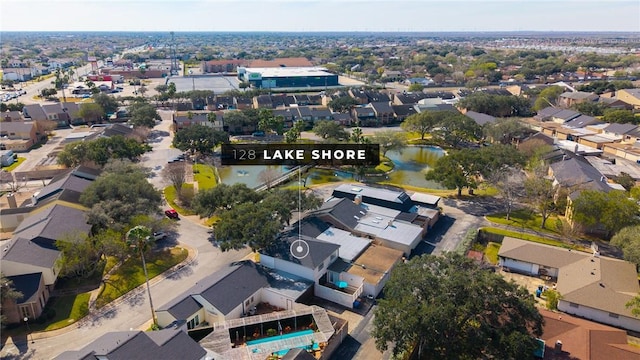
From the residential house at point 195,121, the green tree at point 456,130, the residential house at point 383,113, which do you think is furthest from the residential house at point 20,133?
the green tree at point 456,130

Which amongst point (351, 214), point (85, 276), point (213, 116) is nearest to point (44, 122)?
point (213, 116)

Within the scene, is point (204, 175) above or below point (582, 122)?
below

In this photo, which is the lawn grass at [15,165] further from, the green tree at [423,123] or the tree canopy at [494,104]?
the tree canopy at [494,104]

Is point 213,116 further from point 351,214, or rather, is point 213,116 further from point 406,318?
point 406,318

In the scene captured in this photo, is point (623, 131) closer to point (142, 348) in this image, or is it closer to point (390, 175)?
point (390, 175)

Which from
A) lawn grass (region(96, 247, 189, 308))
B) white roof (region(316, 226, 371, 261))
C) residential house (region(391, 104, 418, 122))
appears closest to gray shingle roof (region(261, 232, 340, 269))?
white roof (region(316, 226, 371, 261))

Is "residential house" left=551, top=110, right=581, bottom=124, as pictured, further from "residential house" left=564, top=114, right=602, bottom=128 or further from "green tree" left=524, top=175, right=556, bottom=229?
"green tree" left=524, top=175, right=556, bottom=229

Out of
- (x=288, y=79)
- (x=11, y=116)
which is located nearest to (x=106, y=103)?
(x=11, y=116)
